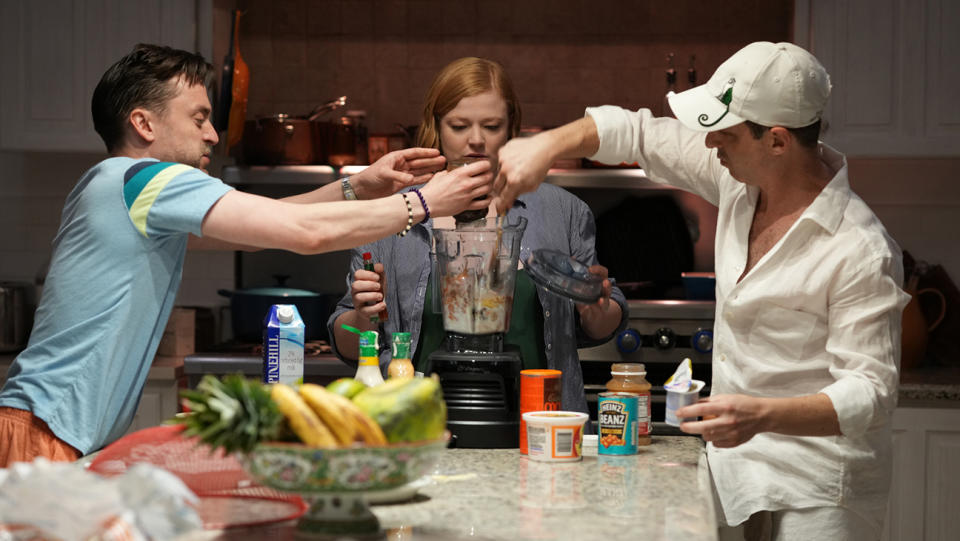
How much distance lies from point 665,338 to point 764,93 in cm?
188

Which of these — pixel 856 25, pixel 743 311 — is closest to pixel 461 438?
pixel 743 311

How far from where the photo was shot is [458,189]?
2.15 m

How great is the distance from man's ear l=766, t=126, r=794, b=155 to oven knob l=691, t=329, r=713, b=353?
1.74 meters

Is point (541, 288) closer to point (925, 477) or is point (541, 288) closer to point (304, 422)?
point (304, 422)

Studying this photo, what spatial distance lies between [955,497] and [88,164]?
11.9 ft

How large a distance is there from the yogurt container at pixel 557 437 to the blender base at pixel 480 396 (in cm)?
14

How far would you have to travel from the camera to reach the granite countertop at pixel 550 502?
4.77ft

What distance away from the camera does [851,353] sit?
73.5 inches

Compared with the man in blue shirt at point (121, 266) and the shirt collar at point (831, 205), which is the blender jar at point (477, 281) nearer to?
the man in blue shirt at point (121, 266)

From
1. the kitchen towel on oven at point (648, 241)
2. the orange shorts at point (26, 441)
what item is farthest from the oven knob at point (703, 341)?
the orange shorts at point (26, 441)

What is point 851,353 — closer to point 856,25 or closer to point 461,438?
point 461,438

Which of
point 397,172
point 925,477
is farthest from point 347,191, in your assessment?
point 925,477

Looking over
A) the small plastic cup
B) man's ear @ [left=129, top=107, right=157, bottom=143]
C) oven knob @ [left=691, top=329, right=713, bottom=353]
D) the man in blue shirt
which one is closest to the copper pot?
oven knob @ [left=691, top=329, right=713, bottom=353]

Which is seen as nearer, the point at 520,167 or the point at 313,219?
the point at 313,219
